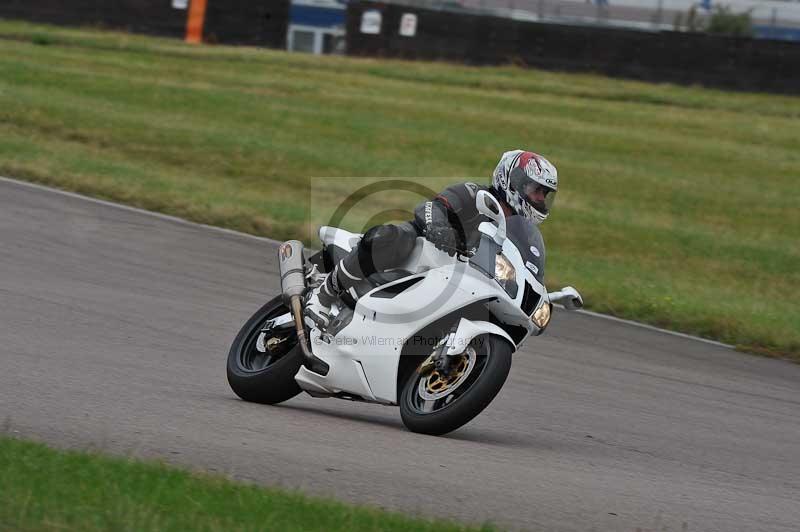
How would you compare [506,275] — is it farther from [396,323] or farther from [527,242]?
[396,323]

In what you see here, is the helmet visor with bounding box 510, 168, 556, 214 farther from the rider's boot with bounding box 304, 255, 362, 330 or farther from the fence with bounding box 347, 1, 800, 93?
the fence with bounding box 347, 1, 800, 93

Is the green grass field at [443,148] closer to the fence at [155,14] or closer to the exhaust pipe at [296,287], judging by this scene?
the fence at [155,14]

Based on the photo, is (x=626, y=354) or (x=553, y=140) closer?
(x=626, y=354)

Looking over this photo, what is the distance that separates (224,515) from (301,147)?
51.0 feet

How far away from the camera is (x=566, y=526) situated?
5.00 metres

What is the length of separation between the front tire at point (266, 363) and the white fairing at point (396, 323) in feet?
0.62

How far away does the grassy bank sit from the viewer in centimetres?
431

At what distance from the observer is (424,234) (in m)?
6.62

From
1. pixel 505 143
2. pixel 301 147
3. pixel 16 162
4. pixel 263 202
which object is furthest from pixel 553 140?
pixel 16 162

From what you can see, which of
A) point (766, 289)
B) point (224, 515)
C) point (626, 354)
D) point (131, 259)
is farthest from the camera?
point (766, 289)

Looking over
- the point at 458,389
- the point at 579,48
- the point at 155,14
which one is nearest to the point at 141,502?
the point at 458,389

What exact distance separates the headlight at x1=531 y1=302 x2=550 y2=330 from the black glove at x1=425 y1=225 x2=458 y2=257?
540 mm

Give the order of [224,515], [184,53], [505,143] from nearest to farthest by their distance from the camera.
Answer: [224,515] < [505,143] < [184,53]

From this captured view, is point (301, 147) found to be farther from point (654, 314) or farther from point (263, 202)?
point (654, 314)
